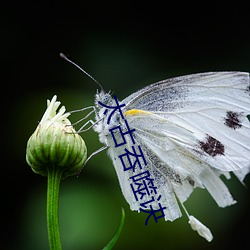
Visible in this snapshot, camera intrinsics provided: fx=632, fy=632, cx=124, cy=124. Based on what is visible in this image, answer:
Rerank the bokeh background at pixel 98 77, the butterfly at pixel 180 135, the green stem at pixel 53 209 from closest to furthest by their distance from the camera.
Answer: the green stem at pixel 53 209 → the butterfly at pixel 180 135 → the bokeh background at pixel 98 77

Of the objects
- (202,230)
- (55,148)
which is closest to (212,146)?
(202,230)

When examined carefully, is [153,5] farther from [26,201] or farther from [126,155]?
[126,155]

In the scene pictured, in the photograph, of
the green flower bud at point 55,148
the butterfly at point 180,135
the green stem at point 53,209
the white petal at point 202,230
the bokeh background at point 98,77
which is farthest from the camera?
the bokeh background at point 98,77

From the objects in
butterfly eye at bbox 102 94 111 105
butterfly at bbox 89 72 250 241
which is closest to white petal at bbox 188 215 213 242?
butterfly at bbox 89 72 250 241

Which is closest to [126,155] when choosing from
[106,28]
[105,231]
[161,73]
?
[105,231]

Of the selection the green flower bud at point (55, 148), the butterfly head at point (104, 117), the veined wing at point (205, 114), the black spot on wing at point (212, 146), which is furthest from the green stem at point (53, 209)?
the black spot on wing at point (212, 146)

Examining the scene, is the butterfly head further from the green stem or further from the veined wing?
the green stem

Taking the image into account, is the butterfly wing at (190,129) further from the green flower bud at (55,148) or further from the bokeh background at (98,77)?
the bokeh background at (98,77)

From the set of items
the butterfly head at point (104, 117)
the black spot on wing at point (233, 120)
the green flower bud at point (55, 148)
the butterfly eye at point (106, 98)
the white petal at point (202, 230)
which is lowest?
the white petal at point (202, 230)
